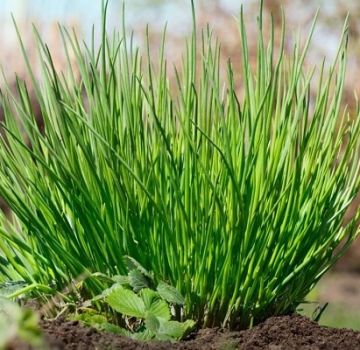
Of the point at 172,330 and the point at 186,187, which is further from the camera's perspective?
the point at 186,187

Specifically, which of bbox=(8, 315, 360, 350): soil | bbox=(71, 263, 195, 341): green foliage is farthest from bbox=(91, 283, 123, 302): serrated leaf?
bbox=(8, 315, 360, 350): soil

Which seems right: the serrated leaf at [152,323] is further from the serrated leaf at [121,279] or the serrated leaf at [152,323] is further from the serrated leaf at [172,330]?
the serrated leaf at [121,279]

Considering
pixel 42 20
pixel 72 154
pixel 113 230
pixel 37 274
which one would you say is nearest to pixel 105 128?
pixel 72 154

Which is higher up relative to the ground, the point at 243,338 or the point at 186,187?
the point at 186,187

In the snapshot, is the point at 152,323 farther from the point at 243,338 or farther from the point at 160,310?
the point at 243,338

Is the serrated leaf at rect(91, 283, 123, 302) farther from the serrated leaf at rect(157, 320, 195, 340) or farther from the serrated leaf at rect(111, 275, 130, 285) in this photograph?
the serrated leaf at rect(157, 320, 195, 340)

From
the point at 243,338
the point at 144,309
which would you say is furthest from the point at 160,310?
the point at 243,338
